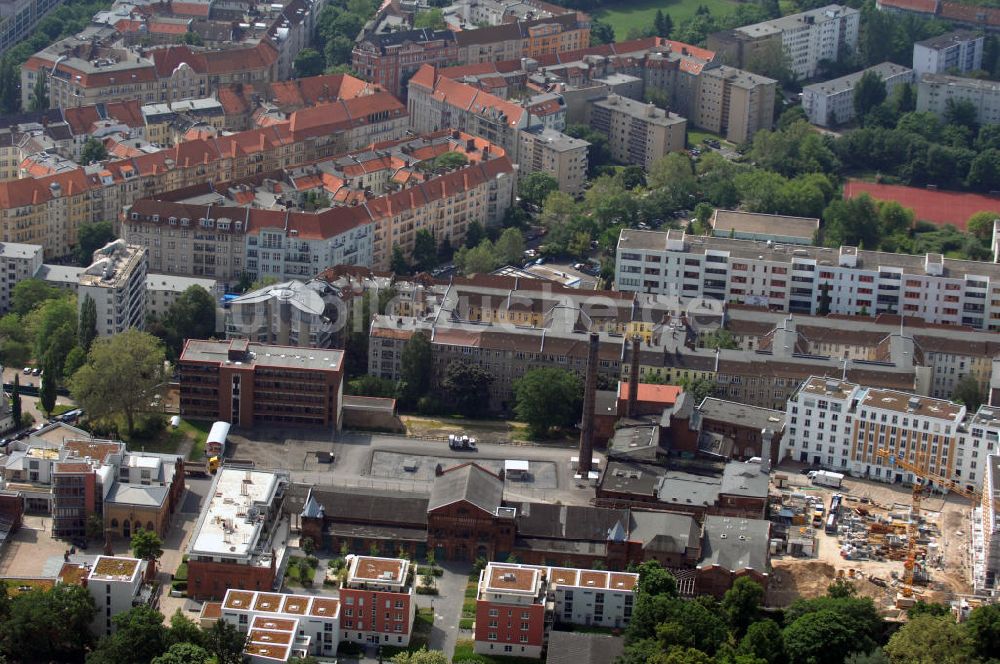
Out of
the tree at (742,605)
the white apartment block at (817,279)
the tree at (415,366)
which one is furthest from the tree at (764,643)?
the white apartment block at (817,279)

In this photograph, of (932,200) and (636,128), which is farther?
(636,128)

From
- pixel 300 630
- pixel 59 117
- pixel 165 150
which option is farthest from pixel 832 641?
pixel 59 117

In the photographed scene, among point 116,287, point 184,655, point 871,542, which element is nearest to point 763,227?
point 871,542

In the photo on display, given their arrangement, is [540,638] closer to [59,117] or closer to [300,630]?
[300,630]

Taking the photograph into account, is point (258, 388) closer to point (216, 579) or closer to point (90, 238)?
point (216, 579)

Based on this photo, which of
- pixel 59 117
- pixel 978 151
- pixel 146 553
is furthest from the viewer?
pixel 978 151

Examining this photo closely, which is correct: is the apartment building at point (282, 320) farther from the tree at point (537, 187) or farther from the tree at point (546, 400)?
the tree at point (537, 187)
